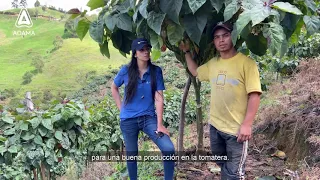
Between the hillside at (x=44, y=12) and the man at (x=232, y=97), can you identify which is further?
the hillside at (x=44, y=12)

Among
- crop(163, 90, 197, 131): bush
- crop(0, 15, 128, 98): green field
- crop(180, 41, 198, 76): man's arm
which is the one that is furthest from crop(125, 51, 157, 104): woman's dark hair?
crop(0, 15, 128, 98): green field

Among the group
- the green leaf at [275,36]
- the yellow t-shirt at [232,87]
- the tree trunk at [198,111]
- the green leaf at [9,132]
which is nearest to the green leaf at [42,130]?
the green leaf at [9,132]

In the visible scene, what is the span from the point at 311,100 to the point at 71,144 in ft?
7.62

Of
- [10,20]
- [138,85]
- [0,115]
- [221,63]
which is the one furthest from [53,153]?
[10,20]

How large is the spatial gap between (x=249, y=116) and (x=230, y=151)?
280 mm

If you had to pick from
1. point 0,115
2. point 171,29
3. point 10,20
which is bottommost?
point 0,115

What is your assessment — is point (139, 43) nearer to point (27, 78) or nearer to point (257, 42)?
point (257, 42)

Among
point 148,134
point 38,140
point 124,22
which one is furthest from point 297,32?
point 38,140

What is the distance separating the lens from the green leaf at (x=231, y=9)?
5.09ft

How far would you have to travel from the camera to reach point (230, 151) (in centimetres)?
205

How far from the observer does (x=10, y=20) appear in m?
36.2

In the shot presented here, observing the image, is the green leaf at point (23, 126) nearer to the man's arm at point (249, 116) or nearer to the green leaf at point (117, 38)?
the green leaf at point (117, 38)

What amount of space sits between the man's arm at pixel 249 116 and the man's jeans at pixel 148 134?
0.51 m

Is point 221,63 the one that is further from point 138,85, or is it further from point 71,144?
point 71,144
